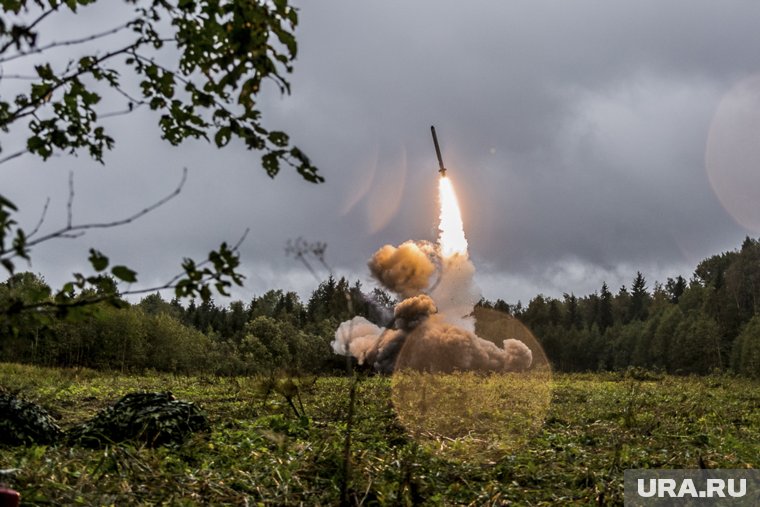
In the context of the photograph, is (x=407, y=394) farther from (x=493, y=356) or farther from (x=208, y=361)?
(x=208, y=361)

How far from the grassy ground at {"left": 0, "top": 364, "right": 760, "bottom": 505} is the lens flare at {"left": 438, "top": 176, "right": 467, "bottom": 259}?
770 inches

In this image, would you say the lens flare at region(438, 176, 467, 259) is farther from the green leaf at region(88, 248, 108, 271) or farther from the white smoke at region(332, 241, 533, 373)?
the green leaf at region(88, 248, 108, 271)

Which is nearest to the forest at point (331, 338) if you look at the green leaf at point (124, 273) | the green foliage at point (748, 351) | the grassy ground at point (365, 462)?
the green foliage at point (748, 351)

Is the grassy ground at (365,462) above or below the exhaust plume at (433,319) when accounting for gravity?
below

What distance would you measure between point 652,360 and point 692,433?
7265 cm

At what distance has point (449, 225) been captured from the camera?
3362 centimetres

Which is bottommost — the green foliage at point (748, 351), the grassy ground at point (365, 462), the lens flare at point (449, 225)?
the grassy ground at point (365, 462)

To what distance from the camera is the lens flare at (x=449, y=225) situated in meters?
31.4

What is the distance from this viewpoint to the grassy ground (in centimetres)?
582

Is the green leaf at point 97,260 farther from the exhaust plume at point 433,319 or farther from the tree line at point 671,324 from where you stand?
the tree line at point 671,324

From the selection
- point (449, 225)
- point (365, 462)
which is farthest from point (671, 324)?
point (365, 462)

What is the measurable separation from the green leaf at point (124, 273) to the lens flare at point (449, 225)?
28.8 m

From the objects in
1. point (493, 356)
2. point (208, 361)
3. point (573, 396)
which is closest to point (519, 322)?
point (208, 361)

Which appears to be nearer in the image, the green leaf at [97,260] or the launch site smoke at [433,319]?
the green leaf at [97,260]
